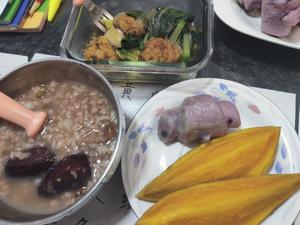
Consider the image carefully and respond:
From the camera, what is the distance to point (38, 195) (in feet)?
2.58

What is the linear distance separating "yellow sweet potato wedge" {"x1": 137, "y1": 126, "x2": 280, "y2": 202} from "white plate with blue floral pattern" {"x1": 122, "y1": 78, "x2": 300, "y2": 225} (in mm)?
33

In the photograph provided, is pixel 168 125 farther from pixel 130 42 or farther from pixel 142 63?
pixel 130 42

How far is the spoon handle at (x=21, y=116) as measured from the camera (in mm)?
824

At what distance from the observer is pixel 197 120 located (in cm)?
87

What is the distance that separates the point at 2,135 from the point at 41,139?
0.10 m

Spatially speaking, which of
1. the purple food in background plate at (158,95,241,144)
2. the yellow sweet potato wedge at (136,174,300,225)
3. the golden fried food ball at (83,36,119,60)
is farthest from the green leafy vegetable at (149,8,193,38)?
the yellow sweet potato wedge at (136,174,300,225)

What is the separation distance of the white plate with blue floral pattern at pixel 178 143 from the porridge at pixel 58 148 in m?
0.09

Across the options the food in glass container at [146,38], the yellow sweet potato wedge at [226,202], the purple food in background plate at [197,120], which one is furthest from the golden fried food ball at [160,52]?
the yellow sweet potato wedge at [226,202]

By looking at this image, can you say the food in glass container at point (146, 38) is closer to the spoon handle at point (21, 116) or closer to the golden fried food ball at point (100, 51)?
the golden fried food ball at point (100, 51)

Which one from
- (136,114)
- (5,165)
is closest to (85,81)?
(136,114)

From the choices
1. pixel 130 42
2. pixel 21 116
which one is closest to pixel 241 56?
pixel 130 42

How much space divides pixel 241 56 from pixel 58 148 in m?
0.64

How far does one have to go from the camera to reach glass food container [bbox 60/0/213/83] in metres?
0.95

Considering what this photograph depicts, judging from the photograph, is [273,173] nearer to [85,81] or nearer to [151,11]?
[85,81]
